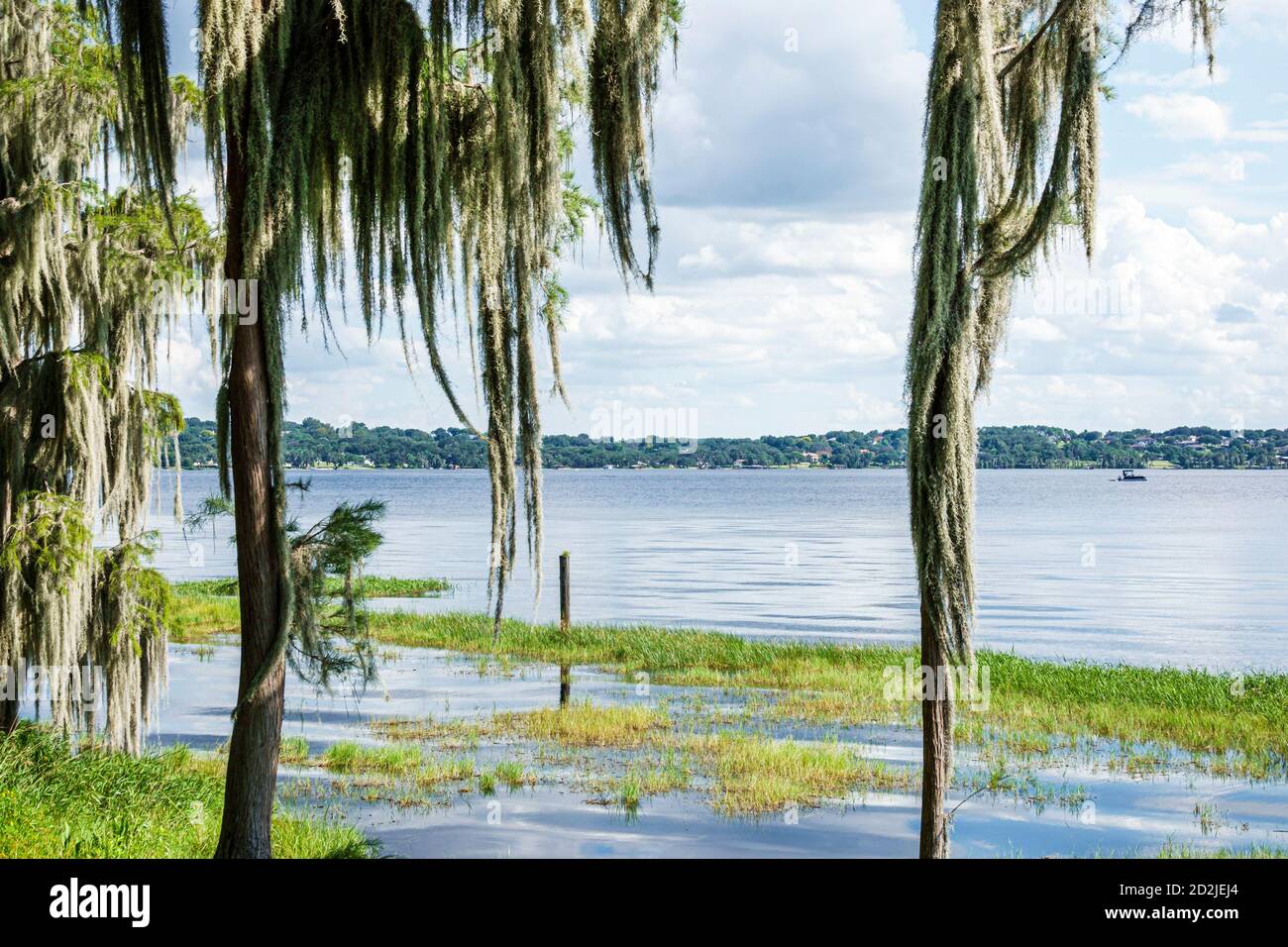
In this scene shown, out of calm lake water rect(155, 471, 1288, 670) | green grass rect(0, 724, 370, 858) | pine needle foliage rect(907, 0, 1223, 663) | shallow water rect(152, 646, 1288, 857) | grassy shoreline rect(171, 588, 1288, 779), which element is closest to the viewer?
pine needle foliage rect(907, 0, 1223, 663)

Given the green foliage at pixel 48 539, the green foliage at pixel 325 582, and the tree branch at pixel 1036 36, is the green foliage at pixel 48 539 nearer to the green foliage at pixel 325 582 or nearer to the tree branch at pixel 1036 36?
the green foliage at pixel 325 582

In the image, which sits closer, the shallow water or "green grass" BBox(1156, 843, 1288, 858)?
"green grass" BBox(1156, 843, 1288, 858)

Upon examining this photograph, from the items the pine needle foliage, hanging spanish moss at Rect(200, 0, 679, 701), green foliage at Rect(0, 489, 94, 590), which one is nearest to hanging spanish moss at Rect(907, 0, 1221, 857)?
the pine needle foliage

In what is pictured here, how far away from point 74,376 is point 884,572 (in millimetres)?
49142

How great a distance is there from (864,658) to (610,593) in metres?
22.1

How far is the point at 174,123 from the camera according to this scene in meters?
11.3

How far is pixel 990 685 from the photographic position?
20891 millimetres

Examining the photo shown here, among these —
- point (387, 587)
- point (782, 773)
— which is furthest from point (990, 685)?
point (387, 587)

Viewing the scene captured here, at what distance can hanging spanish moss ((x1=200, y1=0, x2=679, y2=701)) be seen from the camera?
7352 mm

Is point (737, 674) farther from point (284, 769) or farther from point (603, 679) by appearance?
point (284, 769)

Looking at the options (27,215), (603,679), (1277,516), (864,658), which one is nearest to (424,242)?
(27,215)

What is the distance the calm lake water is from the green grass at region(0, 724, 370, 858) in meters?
2.48

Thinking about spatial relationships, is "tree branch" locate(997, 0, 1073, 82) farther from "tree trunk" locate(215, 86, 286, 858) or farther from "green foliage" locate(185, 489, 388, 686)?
"green foliage" locate(185, 489, 388, 686)

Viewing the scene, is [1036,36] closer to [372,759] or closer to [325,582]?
[325,582]
